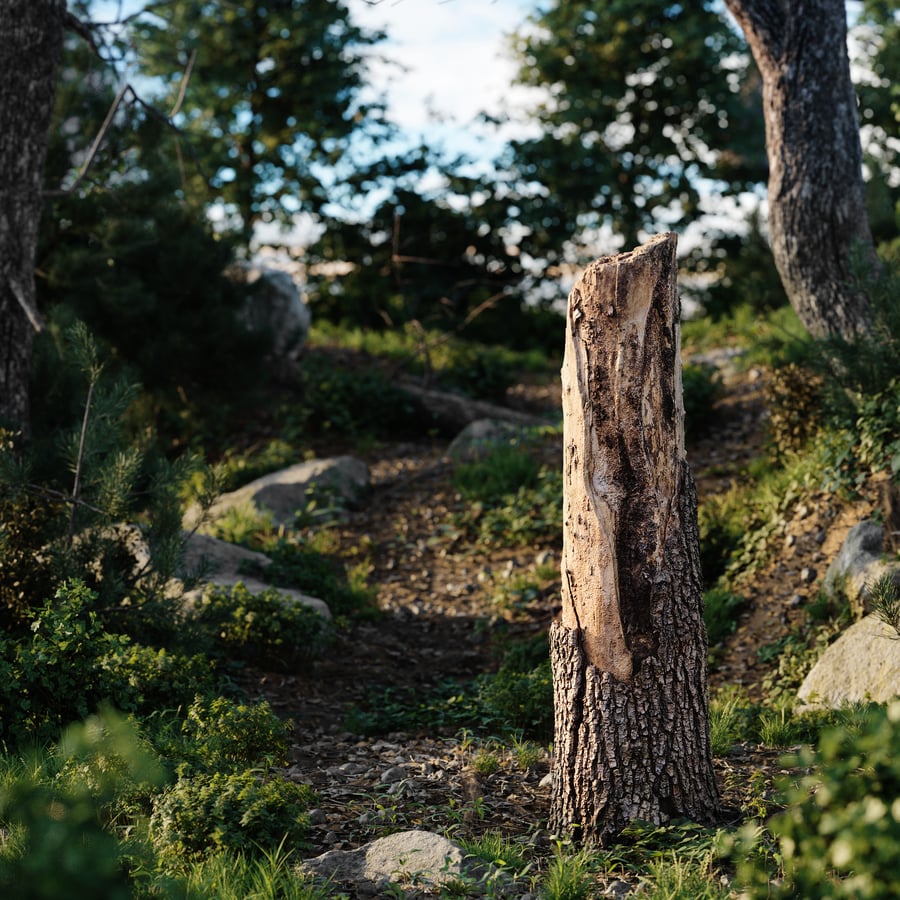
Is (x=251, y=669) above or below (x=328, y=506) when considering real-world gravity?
below

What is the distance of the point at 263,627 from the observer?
252 inches

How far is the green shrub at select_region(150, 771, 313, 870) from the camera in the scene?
354 cm

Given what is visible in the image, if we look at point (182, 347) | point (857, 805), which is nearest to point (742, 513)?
point (857, 805)

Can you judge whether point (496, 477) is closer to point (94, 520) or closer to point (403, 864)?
point (94, 520)

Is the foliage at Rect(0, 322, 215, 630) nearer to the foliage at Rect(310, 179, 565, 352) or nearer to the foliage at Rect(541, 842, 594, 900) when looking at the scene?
the foliage at Rect(541, 842, 594, 900)

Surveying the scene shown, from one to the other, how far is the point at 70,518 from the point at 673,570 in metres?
3.38

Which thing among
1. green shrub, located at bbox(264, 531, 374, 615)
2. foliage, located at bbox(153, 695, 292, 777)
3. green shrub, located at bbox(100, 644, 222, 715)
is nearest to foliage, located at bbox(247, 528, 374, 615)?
green shrub, located at bbox(264, 531, 374, 615)

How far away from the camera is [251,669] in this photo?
252 inches

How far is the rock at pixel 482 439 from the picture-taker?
10.0 m

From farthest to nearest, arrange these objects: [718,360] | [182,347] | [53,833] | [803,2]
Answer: [718,360] < [182,347] < [803,2] < [53,833]

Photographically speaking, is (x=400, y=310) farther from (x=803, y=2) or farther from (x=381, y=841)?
(x=381, y=841)

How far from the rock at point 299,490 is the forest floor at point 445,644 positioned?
0.25 m

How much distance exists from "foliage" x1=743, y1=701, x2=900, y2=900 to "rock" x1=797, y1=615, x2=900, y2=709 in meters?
2.41

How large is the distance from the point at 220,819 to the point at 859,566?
4145 mm
